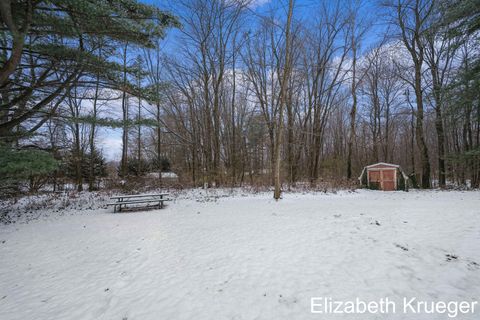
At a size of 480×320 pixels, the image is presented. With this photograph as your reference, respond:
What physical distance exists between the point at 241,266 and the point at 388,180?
44.2 feet

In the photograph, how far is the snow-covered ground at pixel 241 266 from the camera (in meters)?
2.40

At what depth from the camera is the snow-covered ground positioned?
2.40 meters

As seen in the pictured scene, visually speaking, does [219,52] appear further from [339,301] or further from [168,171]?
[339,301]

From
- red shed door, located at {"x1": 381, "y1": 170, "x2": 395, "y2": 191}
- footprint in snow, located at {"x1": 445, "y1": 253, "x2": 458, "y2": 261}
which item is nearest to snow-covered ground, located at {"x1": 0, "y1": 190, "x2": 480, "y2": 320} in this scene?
footprint in snow, located at {"x1": 445, "y1": 253, "x2": 458, "y2": 261}

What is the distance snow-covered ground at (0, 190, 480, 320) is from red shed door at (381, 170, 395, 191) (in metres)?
7.48

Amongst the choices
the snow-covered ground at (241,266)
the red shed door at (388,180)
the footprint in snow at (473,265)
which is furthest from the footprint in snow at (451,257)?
the red shed door at (388,180)

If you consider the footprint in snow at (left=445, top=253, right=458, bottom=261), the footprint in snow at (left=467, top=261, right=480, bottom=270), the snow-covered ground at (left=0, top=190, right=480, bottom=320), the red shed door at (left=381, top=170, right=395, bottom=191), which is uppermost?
the red shed door at (left=381, top=170, right=395, bottom=191)

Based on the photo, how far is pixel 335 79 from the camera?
15.9 m

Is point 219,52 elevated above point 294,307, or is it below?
above

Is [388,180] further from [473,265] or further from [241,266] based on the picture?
[241,266]

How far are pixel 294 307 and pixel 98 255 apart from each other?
399cm

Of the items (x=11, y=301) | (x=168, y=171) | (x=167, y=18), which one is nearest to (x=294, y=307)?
(x=11, y=301)

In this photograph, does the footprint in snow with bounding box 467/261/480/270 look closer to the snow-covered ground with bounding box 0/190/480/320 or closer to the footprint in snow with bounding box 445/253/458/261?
the snow-covered ground with bounding box 0/190/480/320

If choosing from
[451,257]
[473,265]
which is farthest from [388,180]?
[473,265]
